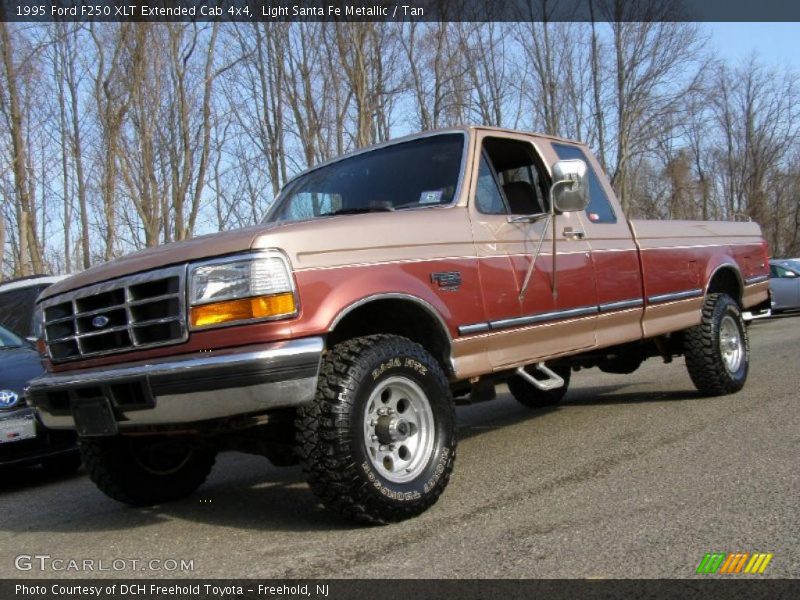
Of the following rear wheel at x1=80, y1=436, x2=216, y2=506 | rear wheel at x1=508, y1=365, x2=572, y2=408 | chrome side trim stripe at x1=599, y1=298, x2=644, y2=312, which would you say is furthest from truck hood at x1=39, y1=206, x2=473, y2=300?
rear wheel at x1=508, y1=365, x2=572, y2=408

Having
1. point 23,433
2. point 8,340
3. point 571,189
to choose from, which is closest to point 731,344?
point 571,189

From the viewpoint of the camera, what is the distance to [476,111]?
1166 inches

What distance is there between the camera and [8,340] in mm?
7145

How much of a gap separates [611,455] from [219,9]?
19.4 meters

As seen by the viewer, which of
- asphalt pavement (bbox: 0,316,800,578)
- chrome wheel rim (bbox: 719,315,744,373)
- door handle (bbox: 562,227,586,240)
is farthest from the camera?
chrome wheel rim (bbox: 719,315,744,373)

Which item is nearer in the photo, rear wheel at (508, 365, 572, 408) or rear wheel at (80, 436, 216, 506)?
rear wheel at (80, 436, 216, 506)

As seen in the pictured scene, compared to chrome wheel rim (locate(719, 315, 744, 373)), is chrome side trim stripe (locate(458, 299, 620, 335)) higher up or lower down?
higher up

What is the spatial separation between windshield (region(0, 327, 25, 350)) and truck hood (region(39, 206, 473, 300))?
3.18 m

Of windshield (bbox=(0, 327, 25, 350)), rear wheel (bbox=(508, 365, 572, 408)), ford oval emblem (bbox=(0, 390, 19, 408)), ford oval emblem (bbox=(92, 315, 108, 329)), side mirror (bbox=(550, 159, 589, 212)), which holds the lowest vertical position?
rear wheel (bbox=(508, 365, 572, 408))

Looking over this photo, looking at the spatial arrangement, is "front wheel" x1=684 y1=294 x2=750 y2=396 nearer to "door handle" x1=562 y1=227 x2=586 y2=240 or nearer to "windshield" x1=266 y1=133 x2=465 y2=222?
"door handle" x1=562 y1=227 x2=586 y2=240

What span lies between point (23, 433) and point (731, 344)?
6086mm

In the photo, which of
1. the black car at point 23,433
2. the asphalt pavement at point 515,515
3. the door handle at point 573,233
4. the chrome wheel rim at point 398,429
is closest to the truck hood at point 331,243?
the chrome wheel rim at point 398,429

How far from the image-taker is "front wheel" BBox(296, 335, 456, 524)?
137 inches

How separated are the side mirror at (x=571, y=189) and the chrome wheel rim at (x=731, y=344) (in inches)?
106
